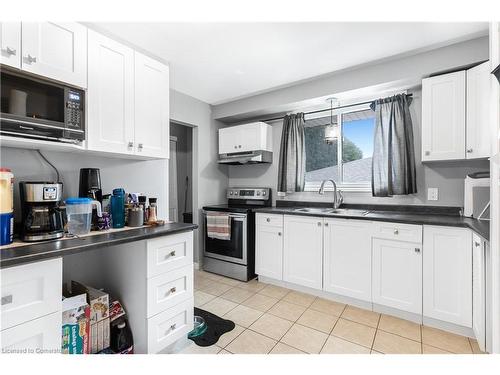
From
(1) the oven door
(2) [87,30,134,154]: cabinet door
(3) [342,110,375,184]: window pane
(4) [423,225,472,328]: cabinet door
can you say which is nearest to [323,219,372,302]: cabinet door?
(4) [423,225,472,328]: cabinet door

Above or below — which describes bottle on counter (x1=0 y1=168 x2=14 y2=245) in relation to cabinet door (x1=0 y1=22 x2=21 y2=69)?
below

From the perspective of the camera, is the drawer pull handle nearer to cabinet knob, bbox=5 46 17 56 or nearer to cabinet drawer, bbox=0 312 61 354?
cabinet drawer, bbox=0 312 61 354

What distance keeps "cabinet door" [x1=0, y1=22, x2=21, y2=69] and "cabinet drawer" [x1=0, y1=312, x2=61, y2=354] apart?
1.31 m

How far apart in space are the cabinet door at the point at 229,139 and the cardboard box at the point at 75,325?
251 centimetres

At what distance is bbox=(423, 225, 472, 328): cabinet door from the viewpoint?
5.98 feet

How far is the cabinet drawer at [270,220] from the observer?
2793 mm

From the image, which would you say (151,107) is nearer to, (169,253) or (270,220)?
(169,253)

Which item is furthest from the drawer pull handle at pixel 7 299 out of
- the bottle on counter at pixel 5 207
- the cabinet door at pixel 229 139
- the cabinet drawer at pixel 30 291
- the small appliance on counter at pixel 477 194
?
the small appliance on counter at pixel 477 194

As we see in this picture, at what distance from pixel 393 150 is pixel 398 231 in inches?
35.9

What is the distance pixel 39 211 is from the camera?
4.40 ft

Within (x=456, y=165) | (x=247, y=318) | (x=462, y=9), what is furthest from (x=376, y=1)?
(x=247, y=318)

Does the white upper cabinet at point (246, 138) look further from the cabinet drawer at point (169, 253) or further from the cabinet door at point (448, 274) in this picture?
the cabinet door at point (448, 274)
